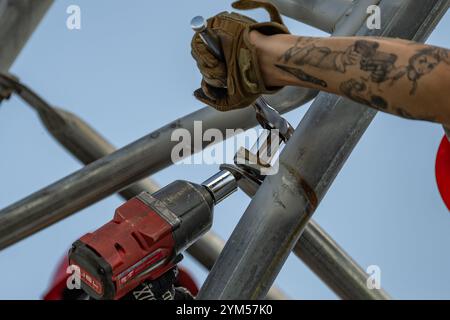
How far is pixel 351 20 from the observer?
94.7 inches

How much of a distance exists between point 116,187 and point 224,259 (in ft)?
3.56

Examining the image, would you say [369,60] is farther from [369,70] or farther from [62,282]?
[62,282]

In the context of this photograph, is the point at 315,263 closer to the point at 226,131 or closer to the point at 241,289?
the point at 226,131

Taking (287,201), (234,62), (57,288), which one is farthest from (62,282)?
(234,62)

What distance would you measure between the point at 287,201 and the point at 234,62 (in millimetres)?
332

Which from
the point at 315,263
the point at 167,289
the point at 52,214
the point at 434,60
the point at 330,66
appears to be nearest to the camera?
the point at 434,60

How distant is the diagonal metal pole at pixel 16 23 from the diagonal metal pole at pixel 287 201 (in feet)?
5.54

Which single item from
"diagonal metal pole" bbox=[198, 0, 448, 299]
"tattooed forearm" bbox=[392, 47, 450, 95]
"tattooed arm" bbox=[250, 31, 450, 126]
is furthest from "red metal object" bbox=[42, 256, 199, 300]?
"tattooed forearm" bbox=[392, 47, 450, 95]

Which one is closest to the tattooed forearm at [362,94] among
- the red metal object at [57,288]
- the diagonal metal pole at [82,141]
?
the red metal object at [57,288]

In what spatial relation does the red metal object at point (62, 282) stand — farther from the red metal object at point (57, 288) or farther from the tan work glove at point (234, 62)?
the tan work glove at point (234, 62)

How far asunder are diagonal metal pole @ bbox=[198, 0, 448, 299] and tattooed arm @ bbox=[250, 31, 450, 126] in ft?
0.58

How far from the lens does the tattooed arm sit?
1595 millimetres

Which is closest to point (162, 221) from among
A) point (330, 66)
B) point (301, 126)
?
point (301, 126)

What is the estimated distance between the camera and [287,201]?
1954mm
